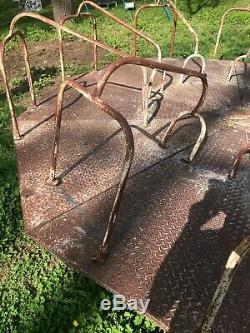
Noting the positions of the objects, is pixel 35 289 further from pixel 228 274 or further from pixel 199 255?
pixel 228 274

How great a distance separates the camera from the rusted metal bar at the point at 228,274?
73.1 inches

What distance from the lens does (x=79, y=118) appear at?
4.50 metres

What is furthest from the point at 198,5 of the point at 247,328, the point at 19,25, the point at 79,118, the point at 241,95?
the point at 247,328

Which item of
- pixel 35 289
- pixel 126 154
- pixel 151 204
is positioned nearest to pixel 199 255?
pixel 151 204

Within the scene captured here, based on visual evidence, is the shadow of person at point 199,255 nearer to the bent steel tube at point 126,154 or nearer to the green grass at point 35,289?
the bent steel tube at point 126,154

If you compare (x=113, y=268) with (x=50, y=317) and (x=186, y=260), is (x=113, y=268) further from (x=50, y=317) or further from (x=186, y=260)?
(x=50, y=317)

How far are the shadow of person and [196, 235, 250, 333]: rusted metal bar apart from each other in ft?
1.07

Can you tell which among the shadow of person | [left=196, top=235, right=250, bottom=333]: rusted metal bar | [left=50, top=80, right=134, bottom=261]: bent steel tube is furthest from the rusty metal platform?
[left=196, top=235, right=250, bottom=333]: rusted metal bar

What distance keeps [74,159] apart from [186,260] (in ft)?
5.08

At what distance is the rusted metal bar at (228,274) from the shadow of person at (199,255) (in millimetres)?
325

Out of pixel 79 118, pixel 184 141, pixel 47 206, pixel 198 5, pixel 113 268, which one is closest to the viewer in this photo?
pixel 113 268

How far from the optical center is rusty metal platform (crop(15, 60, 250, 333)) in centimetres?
273

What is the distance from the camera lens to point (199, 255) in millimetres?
2955

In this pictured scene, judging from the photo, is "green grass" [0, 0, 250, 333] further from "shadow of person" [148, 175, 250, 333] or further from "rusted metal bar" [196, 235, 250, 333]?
"rusted metal bar" [196, 235, 250, 333]
